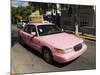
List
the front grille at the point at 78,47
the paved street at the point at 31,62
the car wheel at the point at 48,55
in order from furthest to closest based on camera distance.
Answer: the front grille at the point at 78,47, the car wheel at the point at 48,55, the paved street at the point at 31,62

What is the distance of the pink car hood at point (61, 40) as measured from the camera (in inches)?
93.9

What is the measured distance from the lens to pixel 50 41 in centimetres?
239

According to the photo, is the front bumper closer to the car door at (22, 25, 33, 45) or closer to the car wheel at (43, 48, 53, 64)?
the car wheel at (43, 48, 53, 64)

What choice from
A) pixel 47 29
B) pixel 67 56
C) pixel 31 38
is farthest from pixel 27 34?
pixel 67 56

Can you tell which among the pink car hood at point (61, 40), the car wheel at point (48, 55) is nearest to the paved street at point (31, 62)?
the car wheel at point (48, 55)

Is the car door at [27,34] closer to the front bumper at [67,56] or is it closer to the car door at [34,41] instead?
the car door at [34,41]

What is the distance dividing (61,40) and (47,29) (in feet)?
0.72

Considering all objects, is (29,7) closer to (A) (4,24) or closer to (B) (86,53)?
(A) (4,24)

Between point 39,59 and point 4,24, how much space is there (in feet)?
1.87

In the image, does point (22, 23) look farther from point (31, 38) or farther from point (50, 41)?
point (50, 41)

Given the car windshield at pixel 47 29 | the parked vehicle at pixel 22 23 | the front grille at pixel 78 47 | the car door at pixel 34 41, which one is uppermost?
the parked vehicle at pixel 22 23

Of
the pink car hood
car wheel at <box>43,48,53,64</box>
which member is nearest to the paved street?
car wheel at <box>43,48,53,64</box>

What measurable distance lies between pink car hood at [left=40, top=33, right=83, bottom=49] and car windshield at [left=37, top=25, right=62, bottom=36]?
1.5 inches
